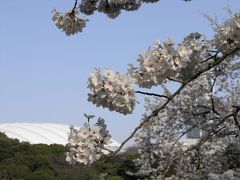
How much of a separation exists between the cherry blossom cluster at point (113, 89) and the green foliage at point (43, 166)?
1477cm

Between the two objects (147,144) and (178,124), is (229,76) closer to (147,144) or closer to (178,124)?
(178,124)

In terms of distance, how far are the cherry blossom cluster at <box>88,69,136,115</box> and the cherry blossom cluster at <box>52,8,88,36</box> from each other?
1.70 metres

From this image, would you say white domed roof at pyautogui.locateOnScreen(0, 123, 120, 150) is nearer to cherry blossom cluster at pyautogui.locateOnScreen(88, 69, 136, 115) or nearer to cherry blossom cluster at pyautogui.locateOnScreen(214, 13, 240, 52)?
cherry blossom cluster at pyautogui.locateOnScreen(214, 13, 240, 52)

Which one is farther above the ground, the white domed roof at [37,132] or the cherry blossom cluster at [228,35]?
the white domed roof at [37,132]

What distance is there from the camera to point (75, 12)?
15.2 ft

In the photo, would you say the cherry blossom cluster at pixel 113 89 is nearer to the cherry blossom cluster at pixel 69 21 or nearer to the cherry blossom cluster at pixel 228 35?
the cherry blossom cluster at pixel 228 35

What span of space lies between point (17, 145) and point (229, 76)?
17.2m

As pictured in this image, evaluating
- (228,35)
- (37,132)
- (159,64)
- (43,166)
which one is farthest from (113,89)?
(37,132)

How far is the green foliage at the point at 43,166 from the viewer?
19562 mm

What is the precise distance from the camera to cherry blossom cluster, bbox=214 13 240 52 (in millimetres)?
3518

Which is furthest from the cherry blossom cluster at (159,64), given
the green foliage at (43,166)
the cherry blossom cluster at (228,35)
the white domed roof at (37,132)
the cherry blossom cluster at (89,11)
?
the white domed roof at (37,132)

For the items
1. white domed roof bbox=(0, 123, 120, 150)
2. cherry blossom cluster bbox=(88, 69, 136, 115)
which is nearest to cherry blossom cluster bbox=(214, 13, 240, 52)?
cherry blossom cluster bbox=(88, 69, 136, 115)

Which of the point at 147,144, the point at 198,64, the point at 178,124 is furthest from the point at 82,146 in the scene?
the point at 147,144

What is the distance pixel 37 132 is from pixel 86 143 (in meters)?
47.9
